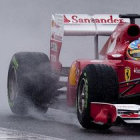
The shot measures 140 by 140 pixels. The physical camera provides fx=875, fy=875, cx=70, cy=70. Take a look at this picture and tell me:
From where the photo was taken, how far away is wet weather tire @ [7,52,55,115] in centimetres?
1297

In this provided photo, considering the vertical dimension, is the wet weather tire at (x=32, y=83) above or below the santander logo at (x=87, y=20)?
below

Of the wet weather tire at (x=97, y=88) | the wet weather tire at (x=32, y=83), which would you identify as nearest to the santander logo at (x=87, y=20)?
the wet weather tire at (x=32, y=83)

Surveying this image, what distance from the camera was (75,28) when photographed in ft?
44.5

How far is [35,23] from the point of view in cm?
2153

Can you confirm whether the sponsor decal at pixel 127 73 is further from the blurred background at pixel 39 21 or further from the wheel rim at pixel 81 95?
the blurred background at pixel 39 21

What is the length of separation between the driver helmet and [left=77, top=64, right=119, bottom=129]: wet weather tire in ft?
2.74

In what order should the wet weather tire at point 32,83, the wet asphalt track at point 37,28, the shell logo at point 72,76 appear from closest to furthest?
the shell logo at point 72,76
the wet weather tire at point 32,83
the wet asphalt track at point 37,28

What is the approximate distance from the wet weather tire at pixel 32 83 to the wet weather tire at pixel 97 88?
2.00 meters

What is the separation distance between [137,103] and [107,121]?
1.05 metres

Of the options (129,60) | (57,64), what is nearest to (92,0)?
(57,64)

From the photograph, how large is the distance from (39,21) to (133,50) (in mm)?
9901

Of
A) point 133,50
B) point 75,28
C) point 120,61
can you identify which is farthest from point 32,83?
point 133,50

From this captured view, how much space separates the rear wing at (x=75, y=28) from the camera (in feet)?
44.1

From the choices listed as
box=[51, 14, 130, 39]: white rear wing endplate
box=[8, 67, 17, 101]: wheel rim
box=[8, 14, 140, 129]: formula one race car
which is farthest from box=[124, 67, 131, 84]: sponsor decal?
box=[8, 67, 17, 101]: wheel rim
